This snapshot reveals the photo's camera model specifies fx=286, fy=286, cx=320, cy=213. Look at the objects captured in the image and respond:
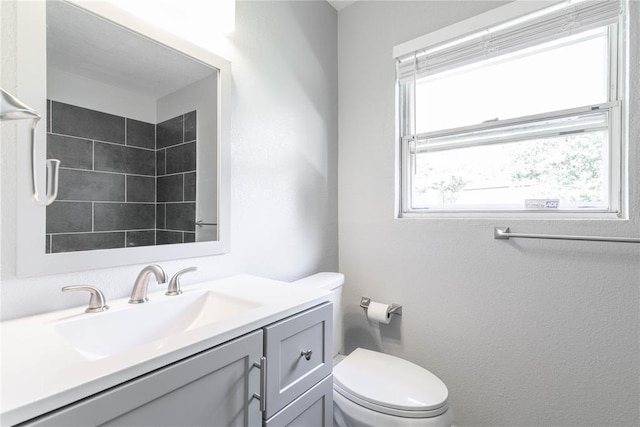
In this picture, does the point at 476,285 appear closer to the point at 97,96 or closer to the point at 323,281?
the point at 323,281

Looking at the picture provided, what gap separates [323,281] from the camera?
56.7 inches

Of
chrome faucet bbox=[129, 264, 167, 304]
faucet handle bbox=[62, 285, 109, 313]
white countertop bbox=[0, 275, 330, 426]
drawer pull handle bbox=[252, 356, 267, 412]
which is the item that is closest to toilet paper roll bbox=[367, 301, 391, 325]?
white countertop bbox=[0, 275, 330, 426]

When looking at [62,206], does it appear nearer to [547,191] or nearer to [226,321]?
[226,321]

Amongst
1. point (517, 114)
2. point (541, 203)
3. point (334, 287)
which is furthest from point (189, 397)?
point (517, 114)

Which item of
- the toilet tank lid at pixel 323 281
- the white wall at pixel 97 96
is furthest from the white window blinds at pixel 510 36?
the white wall at pixel 97 96

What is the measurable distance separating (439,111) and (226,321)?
4.85 ft

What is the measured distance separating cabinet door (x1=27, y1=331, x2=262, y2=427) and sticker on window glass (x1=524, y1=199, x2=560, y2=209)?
4.21 feet

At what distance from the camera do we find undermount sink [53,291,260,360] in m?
0.70

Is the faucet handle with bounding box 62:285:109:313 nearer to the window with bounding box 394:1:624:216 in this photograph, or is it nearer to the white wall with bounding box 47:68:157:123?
the white wall with bounding box 47:68:157:123

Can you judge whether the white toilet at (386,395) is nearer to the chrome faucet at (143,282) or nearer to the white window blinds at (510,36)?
Result: the chrome faucet at (143,282)

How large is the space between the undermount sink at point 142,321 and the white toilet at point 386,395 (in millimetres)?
602

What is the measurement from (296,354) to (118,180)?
2.51ft

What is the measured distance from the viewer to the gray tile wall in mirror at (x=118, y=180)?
2.58 ft

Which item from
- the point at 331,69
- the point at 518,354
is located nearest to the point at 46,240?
the point at 331,69
